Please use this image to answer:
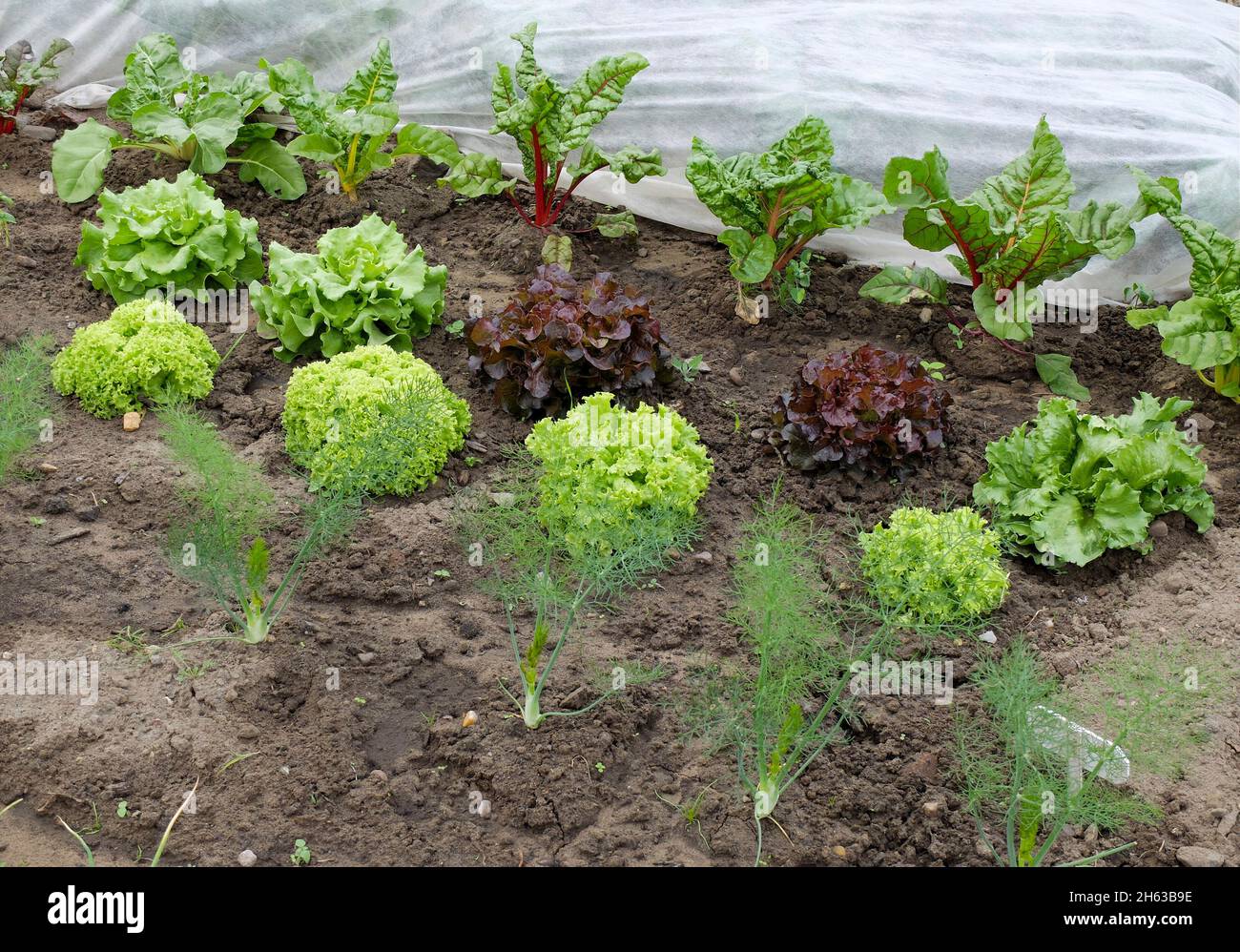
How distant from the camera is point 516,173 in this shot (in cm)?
721

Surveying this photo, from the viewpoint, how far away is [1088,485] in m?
4.97

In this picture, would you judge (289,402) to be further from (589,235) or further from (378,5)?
(378,5)

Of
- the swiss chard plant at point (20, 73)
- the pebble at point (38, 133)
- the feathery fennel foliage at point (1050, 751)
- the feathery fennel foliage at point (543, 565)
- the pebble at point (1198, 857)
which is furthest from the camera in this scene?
the pebble at point (38, 133)

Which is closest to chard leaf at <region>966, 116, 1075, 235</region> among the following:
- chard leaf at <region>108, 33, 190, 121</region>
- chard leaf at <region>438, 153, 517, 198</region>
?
chard leaf at <region>438, 153, 517, 198</region>

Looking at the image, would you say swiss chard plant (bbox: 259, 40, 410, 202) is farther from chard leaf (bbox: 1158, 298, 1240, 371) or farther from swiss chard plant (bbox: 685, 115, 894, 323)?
chard leaf (bbox: 1158, 298, 1240, 371)

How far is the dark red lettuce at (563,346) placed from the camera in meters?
5.43

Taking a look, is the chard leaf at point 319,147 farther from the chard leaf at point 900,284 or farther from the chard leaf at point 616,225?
the chard leaf at point 900,284

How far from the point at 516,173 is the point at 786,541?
3631 mm

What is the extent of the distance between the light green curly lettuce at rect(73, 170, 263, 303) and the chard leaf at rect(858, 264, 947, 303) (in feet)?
10.3

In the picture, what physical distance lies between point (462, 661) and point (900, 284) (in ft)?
10.2

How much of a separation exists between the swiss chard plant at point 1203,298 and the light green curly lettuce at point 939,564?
1.50m

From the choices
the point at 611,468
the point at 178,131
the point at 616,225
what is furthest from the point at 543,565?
the point at 178,131

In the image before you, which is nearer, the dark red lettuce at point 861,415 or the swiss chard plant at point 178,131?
the dark red lettuce at point 861,415

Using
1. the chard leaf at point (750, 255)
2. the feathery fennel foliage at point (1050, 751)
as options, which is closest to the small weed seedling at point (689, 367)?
the chard leaf at point (750, 255)
